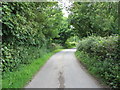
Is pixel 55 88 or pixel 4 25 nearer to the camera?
pixel 55 88

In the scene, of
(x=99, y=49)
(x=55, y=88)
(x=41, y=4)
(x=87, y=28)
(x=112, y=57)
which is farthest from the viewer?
(x=87, y=28)

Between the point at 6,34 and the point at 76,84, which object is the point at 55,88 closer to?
the point at 76,84

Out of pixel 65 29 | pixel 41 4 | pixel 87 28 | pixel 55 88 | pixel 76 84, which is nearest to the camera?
pixel 55 88

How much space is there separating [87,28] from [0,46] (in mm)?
12300

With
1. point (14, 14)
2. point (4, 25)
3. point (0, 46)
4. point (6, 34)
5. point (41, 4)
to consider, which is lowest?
point (0, 46)

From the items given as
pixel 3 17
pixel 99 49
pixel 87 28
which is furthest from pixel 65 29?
pixel 3 17

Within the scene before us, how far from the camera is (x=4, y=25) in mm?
4074

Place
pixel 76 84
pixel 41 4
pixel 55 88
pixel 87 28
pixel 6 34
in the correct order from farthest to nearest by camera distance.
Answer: pixel 87 28
pixel 41 4
pixel 6 34
pixel 76 84
pixel 55 88

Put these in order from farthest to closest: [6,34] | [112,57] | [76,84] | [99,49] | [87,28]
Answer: [87,28] < [99,49] < [112,57] < [6,34] < [76,84]

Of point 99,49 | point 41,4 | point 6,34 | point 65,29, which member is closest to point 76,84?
point 99,49

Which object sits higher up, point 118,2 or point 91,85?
point 118,2

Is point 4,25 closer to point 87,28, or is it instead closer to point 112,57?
point 112,57

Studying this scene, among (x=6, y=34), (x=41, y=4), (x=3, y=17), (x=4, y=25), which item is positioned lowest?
(x=6, y=34)

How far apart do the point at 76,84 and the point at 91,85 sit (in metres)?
0.60
